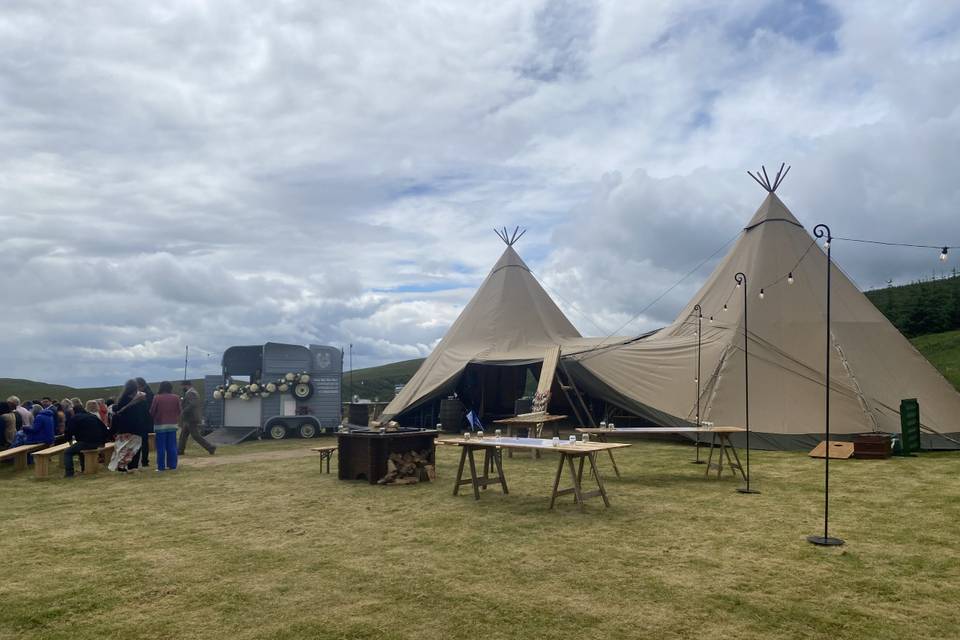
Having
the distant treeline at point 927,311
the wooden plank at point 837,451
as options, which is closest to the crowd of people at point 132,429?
the wooden plank at point 837,451

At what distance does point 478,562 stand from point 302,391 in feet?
37.8

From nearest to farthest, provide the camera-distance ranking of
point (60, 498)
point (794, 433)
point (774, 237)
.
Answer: point (60, 498) → point (794, 433) → point (774, 237)

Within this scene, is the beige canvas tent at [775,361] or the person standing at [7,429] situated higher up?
the beige canvas tent at [775,361]

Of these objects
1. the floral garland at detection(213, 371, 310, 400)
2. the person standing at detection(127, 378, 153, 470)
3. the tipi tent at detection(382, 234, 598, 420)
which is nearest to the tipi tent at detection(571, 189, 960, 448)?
the tipi tent at detection(382, 234, 598, 420)

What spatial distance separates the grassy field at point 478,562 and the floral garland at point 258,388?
280 inches

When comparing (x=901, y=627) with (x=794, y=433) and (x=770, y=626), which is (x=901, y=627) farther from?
(x=794, y=433)

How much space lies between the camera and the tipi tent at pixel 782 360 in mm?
11594

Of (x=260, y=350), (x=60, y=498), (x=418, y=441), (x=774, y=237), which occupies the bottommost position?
(x=60, y=498)

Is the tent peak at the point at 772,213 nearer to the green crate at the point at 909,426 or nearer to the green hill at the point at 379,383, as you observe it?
the green crate at the point at 909,426

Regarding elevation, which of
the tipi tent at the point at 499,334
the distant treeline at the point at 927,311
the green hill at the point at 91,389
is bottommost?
the green hill at the point at 91,389

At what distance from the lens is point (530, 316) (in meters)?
18.0

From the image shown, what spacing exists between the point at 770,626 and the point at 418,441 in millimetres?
5450

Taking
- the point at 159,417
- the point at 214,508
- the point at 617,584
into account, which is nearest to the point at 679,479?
the point at 617,584

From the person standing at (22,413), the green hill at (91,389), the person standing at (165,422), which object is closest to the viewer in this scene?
the person standing at (165,422)
